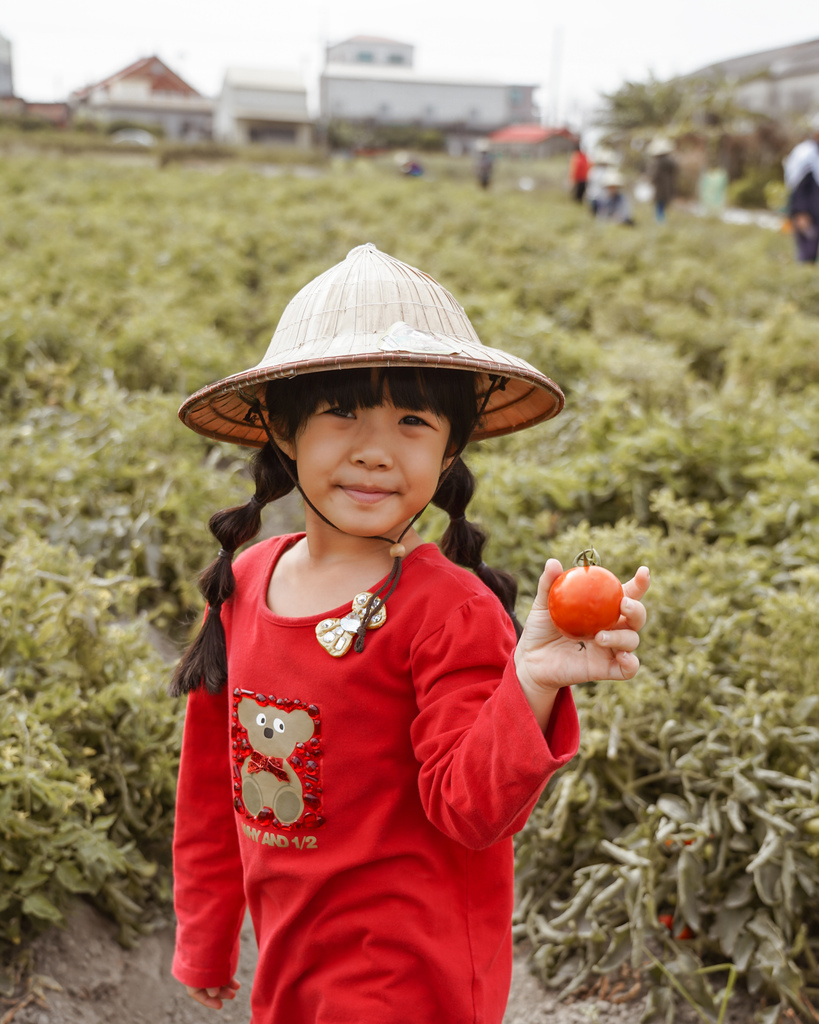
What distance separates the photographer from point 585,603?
104 centimetres

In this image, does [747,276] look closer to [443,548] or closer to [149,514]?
[149,514]

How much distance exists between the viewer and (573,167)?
763 inches

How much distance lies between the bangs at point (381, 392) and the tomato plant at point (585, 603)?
1.22ft

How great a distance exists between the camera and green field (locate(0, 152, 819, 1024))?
228 centimetres

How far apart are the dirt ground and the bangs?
58.6 inches

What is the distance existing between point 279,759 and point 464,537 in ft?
1.63

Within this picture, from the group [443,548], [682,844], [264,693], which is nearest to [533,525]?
[682,844]

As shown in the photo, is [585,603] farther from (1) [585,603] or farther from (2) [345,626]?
(2) [345,626]

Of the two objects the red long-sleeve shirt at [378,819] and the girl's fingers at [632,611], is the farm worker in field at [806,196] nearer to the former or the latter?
the red long-sleeve shirt at [378,819]

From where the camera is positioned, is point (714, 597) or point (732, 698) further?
point (714, 597)

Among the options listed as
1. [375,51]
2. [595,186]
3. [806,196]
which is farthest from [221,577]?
[375,51]

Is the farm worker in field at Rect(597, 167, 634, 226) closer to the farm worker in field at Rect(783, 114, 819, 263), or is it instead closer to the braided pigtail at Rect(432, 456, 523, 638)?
the farm worker in field at Rect(783, 114, 819, 263)

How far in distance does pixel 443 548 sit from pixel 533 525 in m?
2.18

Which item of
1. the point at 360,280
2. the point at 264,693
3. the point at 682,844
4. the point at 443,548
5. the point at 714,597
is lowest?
the point at 682,844
